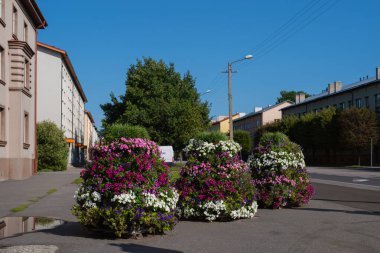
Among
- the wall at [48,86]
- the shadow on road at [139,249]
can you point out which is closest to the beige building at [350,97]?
the wall at [48,86]

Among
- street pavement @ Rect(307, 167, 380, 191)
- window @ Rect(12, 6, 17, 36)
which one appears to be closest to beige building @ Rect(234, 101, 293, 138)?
street pavement @ Rect(307, 167, 380, 191)

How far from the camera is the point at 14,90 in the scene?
964 inches

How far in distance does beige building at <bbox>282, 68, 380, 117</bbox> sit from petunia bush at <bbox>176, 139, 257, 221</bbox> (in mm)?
53695

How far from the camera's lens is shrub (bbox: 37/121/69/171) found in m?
36.8

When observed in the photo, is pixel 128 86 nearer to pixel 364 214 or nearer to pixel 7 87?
pixel 7 87

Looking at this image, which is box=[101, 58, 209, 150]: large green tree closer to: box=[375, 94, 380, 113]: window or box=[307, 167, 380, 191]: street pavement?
box=[307, 167, 380, 191]: street pavement

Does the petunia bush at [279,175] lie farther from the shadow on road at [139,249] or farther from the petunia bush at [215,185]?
the shadow on road at [139,249]

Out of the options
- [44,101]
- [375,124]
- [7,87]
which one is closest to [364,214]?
[7,87]

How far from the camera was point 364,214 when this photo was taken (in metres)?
11.6

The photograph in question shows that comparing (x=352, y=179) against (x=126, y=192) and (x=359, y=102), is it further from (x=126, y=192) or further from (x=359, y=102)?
(x=359, y=102)

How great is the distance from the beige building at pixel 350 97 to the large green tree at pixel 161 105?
67.8 feet

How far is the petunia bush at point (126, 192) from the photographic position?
25.7ft

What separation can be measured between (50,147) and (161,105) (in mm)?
16972

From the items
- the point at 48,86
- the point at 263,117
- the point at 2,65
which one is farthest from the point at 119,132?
the point at 263,117
